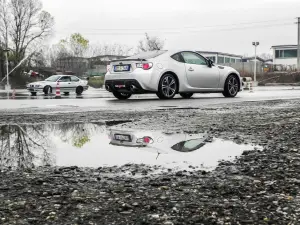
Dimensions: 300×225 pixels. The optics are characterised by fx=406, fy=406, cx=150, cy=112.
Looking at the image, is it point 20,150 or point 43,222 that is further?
point 20,150

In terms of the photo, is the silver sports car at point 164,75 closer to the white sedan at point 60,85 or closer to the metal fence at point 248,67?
the white sedan at point 60,85

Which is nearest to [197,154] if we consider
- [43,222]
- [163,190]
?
[163,190]

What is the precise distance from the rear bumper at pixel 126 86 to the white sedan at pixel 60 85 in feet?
40.8

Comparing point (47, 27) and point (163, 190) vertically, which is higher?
point (47, 27)

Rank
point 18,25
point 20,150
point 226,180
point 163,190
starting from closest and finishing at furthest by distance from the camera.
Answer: point 163,190, point 226,180, point 20,150, point 18,25

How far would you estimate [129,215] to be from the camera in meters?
2.00

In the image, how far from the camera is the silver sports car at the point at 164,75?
10719mm

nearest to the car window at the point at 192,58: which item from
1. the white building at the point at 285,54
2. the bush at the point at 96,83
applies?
the bush at the point at 96,83

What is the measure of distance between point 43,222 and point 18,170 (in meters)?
1.11

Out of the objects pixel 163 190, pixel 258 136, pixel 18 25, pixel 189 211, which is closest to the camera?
pixel 189 211

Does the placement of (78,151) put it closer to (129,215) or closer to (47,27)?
(129,215)

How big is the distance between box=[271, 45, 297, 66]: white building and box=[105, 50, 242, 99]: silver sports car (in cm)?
5845

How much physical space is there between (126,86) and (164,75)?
1.07 m

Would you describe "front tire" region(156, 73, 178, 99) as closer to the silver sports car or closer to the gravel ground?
Answer: the silver sports car
